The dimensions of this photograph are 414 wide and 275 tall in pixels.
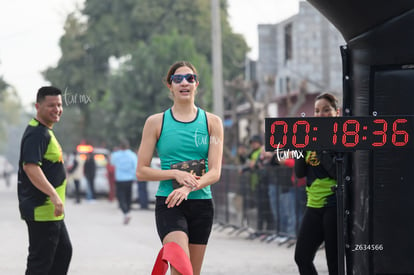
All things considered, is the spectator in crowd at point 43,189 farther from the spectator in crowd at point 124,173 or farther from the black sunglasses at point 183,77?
the spectator in crowd at point 124,173

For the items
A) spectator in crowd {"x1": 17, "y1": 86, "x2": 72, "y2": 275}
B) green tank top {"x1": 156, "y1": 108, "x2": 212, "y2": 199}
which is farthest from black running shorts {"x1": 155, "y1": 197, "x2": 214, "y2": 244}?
spectator in crowd {"x1": 17, "y1": 86, "x2": 72, "y2": 275}

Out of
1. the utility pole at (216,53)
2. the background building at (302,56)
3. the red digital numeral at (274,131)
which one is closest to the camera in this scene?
the red digital numeral at (274,131)

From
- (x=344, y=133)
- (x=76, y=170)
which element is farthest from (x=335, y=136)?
(x=76, y=170)

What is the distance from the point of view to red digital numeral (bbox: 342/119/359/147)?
22.3ft

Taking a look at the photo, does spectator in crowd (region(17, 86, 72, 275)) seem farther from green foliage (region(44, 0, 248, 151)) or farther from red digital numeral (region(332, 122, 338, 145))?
green foliage (region(44, 0, 248, 151))

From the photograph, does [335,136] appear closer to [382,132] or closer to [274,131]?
[382,132]

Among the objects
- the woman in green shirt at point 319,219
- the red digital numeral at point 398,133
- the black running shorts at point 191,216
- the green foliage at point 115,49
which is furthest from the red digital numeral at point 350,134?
the green foliage at point 115,49

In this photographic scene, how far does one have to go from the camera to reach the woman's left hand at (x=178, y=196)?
614 centimetres

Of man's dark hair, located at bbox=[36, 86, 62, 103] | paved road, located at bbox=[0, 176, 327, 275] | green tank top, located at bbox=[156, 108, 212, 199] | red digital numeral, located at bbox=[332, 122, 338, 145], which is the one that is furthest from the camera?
paved road, located at bbox=[0, 176, 327, 275]

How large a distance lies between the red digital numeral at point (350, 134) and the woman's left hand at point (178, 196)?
4.07 ft

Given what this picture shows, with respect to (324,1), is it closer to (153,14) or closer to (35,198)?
(35,198)

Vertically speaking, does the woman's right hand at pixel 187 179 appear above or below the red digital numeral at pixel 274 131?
below

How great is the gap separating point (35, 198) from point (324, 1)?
8.78 ft

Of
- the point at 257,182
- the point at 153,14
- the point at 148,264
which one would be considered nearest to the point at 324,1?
the point at 148,264
